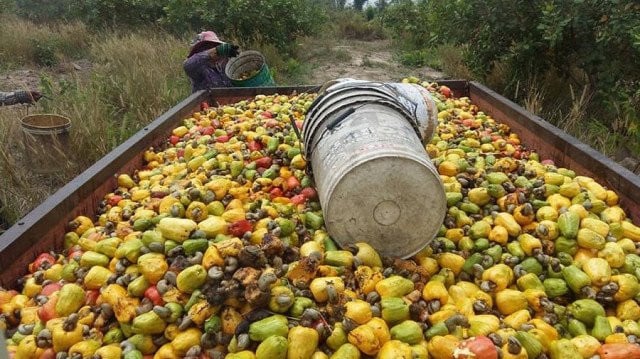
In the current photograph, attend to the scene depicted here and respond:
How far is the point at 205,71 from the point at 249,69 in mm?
899

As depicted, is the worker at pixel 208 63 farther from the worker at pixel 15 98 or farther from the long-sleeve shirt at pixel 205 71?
the worker at pixel 15 98

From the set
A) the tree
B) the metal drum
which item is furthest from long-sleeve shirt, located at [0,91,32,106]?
the tree

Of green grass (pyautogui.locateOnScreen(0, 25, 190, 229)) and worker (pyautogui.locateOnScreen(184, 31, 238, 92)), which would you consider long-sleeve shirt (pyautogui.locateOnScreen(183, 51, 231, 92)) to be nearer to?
worker (pyautogui.locateOnScreen(184, 31, 238, 92))

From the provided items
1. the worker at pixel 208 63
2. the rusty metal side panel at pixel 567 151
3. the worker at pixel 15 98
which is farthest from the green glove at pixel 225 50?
the rusty metal side panel at pixel 567 151

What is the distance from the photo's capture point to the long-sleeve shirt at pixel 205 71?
6363 millimetres

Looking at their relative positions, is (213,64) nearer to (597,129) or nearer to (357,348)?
(597,129)

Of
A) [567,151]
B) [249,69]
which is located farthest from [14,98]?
[567,151]

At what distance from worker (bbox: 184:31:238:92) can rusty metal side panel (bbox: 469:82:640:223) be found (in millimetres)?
3320

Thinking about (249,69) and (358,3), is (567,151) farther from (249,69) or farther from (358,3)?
(358,3)

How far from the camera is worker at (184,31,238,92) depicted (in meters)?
6.37

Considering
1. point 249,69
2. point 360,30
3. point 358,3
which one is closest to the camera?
point 249,69

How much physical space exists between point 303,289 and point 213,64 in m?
4.71

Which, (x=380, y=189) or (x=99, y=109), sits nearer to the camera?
(x=380, y=189)

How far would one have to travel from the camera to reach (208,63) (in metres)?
6.41
